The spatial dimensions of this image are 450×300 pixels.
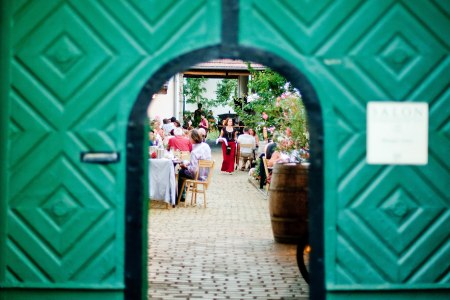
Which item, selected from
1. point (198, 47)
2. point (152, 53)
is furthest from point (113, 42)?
point (198, 47)

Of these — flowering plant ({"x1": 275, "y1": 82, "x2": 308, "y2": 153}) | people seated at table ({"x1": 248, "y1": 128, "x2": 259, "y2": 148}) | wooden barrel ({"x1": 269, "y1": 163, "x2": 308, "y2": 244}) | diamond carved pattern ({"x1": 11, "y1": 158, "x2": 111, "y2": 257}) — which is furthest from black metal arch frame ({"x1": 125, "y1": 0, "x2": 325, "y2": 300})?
people seated at table ({"x1": 248, "y1": 128, "x2": 259, "y2": 148})

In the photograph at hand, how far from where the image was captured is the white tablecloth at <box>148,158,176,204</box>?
10.9 metres

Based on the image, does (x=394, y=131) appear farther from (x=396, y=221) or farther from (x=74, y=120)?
(x=74, y=120)

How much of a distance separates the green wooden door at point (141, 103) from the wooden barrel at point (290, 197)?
323cm

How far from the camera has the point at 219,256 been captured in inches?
293

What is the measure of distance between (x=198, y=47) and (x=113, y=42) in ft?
1.90

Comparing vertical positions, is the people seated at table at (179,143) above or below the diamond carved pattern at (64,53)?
below

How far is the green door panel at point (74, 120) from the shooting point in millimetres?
4219

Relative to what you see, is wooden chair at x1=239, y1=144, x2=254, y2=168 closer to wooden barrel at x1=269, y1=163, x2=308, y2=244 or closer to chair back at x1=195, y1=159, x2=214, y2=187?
chair back at x1=195, y1=159, x2=214, y2=187

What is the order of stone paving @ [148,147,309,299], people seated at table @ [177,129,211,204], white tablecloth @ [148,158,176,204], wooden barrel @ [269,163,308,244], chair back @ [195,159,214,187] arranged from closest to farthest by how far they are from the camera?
stone paving @ [148,147,309,299] < wooden barrel @ [269,163,308,244] < white tablecloth @ [148,158,176,204] < chair back @ [195,159,214,187] < people seated at table @ [177,129,211,204]

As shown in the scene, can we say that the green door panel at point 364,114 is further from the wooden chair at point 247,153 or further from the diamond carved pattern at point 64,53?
the wooden chair at point 247,153

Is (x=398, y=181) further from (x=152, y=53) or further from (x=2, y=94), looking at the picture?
(x=2, y=94)

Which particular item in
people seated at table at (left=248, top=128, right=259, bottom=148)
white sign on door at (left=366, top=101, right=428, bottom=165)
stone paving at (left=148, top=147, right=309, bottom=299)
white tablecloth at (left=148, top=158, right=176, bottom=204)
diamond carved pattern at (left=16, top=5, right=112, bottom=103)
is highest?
diamond carved pattern at (left=16, top=5, right=112, bottom=103)

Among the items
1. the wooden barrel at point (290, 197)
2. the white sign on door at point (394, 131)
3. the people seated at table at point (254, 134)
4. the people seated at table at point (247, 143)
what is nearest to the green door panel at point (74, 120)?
the white sign on door at point (394, 131)
